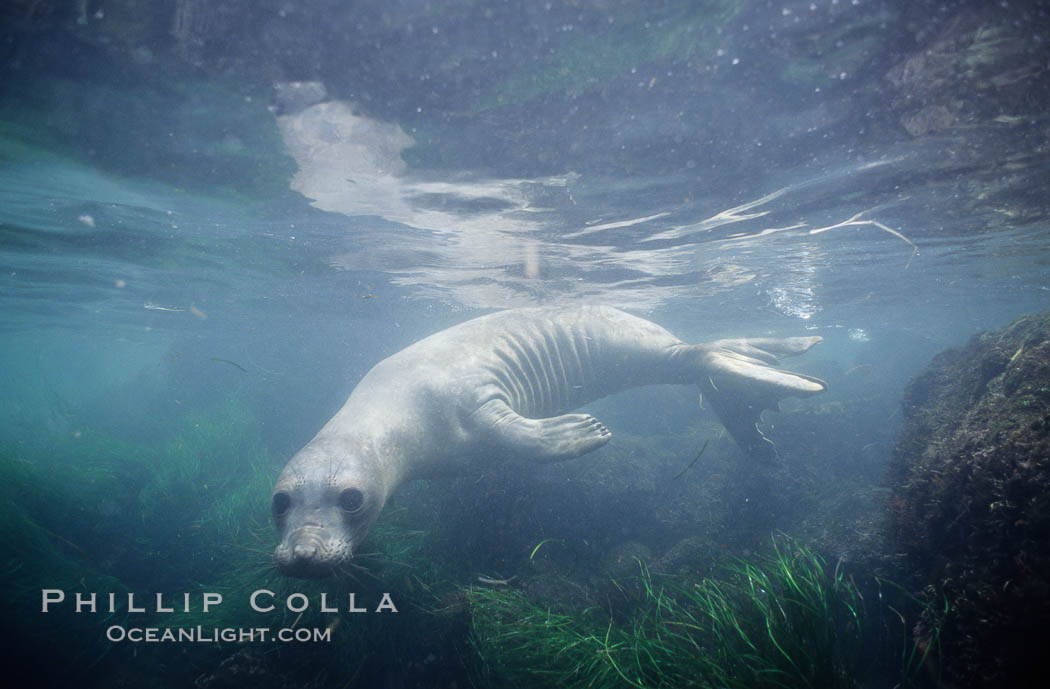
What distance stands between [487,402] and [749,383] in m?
3.87

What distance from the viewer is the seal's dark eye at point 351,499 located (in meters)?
4.34

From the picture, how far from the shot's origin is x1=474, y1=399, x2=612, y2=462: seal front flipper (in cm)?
555

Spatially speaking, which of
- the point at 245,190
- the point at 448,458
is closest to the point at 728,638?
the point at 448,458

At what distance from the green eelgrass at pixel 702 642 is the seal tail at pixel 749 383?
2572 millimetres

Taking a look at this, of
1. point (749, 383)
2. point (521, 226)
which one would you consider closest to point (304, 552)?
point (749, 383)

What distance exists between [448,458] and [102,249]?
13.1 metres

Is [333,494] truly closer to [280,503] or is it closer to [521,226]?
[280,503]

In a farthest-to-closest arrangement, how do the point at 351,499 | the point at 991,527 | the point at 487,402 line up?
the point at 487,402
the point at 351,499
the point at 991,527

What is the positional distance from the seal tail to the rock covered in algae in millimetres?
1681

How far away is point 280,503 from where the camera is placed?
4.19 meters

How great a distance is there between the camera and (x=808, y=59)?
4.71 m

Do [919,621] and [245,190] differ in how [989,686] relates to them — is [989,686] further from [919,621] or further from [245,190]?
[245,190]

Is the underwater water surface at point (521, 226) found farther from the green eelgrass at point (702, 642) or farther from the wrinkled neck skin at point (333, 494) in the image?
the wrinkled neck skin at point (333, 494)

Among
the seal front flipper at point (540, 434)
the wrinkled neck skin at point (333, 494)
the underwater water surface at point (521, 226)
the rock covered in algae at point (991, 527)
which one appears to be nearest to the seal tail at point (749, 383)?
the underwater water surface at point (521, 226)
